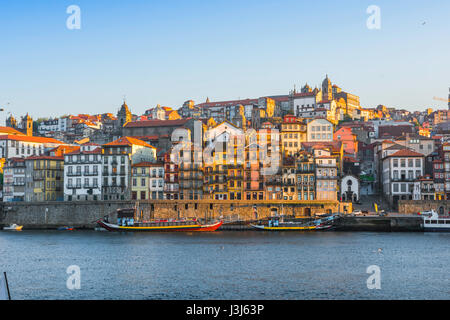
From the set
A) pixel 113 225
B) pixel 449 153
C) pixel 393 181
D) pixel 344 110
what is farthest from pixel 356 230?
pixel 344 110

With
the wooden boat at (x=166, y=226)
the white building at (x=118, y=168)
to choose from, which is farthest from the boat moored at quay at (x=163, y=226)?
the white building at (x=118, y=168)

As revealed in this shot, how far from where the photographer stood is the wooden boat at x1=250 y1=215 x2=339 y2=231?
8728cm

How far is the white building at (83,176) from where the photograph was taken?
3954 inches

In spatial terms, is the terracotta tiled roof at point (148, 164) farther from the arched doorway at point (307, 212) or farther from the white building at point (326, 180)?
the white building at point (326, 180)

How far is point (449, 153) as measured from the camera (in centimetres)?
9488

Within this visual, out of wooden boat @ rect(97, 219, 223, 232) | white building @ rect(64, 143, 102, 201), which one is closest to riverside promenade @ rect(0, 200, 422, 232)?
wooden boat @ rect(97, 219, 223, 232)

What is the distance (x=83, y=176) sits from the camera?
333ft

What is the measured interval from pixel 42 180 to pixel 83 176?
889 cm

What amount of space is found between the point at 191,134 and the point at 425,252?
6953 cm

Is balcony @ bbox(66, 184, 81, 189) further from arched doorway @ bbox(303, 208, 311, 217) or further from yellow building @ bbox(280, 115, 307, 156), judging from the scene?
arched doorway @ bbox(303, 208, 311, 217)

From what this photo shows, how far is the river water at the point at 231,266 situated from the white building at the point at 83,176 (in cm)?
2323

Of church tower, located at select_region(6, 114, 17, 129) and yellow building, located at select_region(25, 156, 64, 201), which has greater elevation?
church tower, located at select_region(6, 114, 17, 129)

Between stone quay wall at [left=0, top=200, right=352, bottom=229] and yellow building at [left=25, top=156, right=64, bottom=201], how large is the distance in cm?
639
